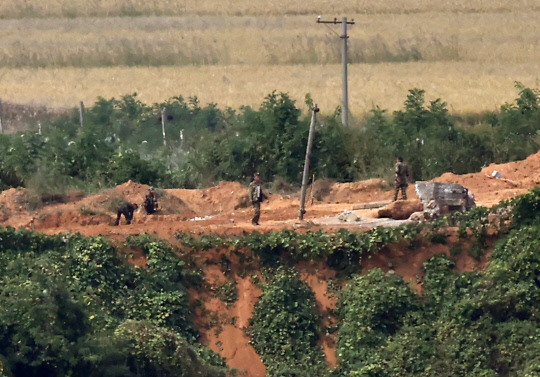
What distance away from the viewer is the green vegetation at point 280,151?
982 inches

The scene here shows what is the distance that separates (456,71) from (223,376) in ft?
78.2

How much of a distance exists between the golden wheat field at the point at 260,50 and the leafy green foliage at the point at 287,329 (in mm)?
15584

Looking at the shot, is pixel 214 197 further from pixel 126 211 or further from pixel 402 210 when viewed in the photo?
pixel 402 210

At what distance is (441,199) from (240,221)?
3.47 metres

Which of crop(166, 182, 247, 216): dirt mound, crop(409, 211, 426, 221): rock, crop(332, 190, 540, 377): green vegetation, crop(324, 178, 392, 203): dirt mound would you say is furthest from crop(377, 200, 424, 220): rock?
crop(166, 182, 247, 216): dirt mound

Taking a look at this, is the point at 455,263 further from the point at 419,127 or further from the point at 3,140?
the point at 3,140

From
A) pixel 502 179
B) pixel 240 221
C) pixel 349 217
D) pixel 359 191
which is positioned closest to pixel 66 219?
pixel 240 221

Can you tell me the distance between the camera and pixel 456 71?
126 ft

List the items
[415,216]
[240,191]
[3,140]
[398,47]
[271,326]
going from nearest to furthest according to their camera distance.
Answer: [271,326] → [415,216] → [240,191] → [3,140] → [398,47]

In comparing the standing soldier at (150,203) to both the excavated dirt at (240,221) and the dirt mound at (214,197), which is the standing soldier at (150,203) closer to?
the excavated dirt at (240,221)

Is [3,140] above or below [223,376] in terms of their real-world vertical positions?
above

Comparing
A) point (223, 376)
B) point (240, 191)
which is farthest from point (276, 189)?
point (223, 376)

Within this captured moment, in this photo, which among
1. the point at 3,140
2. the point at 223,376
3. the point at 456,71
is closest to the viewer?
the point at 223,376

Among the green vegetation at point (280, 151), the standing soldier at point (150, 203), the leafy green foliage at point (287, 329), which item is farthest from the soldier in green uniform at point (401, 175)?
the standing soldier at point (150, 203)
